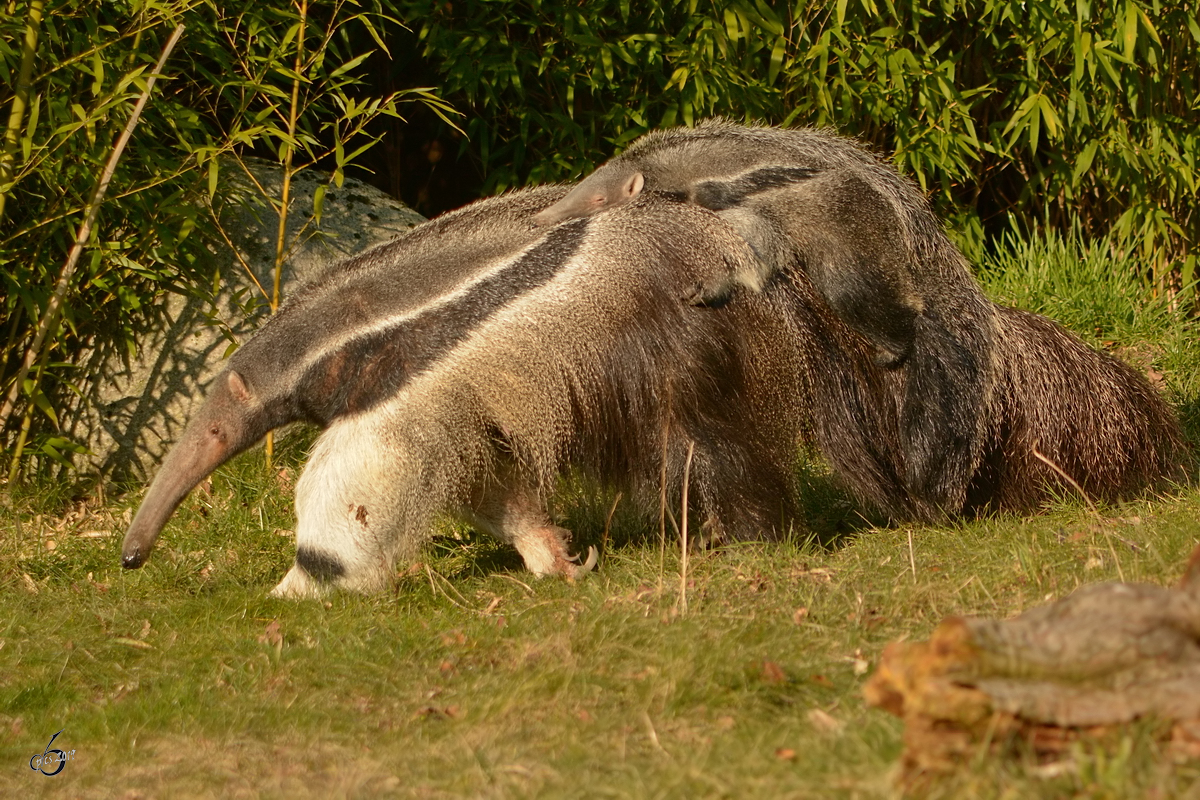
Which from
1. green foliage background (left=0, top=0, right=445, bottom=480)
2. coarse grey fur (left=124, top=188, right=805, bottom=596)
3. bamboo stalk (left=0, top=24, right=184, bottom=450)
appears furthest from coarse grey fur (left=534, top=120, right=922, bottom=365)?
bamboo stalk (left=0, top=24, right=184, bottom=450)

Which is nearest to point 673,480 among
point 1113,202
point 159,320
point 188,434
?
point 188,434

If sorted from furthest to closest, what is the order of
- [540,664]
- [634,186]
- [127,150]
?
[127,150] < [634,186] < [540,664]

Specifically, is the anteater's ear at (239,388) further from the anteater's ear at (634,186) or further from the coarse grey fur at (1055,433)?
the coarse grey fur at (1055,433)

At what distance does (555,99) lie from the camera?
26.4 ft

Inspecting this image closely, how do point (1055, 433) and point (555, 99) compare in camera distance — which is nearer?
point (1055, 433)

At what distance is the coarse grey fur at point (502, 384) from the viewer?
4.93 meters

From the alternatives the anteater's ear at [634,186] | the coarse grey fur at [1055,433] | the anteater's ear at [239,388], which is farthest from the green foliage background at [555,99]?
the coarse grey fur at [1055,433]

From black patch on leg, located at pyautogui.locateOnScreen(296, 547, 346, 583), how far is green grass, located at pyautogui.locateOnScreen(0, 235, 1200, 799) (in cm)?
11

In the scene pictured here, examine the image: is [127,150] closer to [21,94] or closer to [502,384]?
[21,94]

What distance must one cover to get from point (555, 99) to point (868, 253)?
10.9 feet

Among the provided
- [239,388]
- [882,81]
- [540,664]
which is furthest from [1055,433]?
[239,388]

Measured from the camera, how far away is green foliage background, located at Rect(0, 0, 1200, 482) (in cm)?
632

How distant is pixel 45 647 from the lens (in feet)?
15.9

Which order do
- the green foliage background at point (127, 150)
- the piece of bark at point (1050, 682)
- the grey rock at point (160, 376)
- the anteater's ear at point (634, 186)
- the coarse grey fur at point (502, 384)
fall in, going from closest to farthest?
1. the piece of bark at point (1050, 682)
2. the coarse grey fur at point (502, 384)
3. the anteater's ear at point (634, 186)
4. the green foliage background at point (127, 150)
5. the grey rock at point (160, 376)
